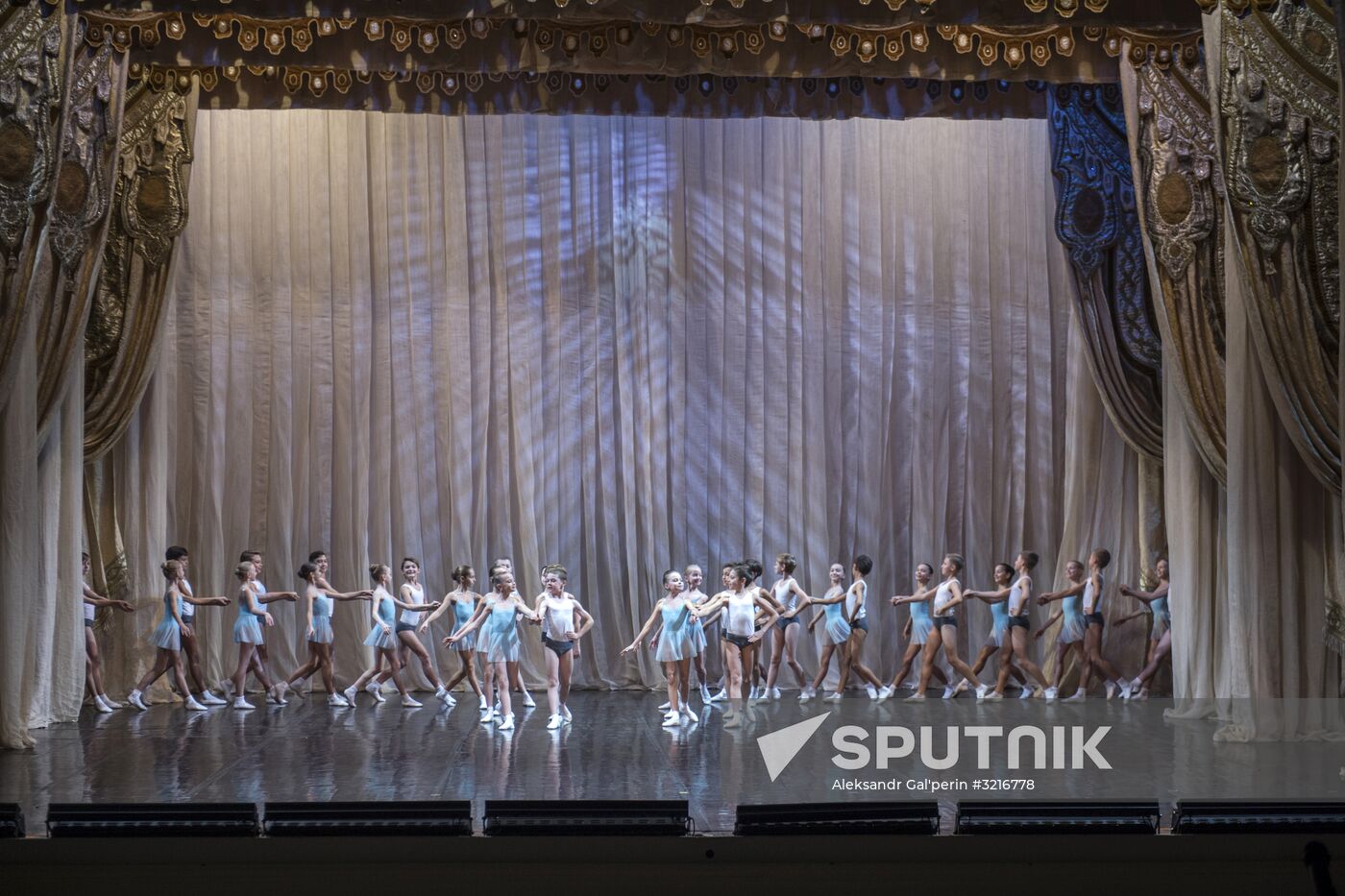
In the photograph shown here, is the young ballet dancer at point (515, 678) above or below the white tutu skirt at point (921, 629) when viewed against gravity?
below

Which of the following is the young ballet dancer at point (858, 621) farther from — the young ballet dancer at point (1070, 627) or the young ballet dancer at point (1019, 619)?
the young ballet dancer at point (1070, 627)

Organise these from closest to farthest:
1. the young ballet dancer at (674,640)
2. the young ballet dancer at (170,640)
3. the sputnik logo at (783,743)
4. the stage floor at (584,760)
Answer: the stage floor at (584,760), the sputnik logo at (783,743), the young ballet dancer at (674,640), the young ballet dancer at (170,640)

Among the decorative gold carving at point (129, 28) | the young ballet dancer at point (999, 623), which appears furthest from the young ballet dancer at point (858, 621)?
the decorative gold carving at point (129, 28)

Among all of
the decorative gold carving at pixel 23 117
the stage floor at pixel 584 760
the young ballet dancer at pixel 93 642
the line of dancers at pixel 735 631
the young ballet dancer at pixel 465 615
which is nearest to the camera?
the stage floor at pixel 584 760

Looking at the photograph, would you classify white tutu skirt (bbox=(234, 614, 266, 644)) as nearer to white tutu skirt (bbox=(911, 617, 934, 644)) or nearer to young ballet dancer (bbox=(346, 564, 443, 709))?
young ballet dancer (bbox=(346, 564, 443, 709))

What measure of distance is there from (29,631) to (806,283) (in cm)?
727

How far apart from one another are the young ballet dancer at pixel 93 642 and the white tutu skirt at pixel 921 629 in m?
6.32

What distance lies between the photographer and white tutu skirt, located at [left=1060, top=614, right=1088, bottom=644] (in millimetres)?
11727

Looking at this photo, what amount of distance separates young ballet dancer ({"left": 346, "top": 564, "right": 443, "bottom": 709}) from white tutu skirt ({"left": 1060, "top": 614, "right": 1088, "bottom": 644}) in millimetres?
5118

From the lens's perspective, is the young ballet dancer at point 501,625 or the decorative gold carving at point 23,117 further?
the young ballet dancer at point 501,625

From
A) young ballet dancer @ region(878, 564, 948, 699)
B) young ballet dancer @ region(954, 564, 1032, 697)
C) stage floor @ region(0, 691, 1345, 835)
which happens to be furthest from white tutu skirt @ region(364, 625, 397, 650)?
young ballet dancer @ region(954, 564, 1032, 697)

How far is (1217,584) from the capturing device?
10000 mm

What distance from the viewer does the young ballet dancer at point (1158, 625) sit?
11.4 meters

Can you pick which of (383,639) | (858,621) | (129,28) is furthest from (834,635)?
(129,28)
